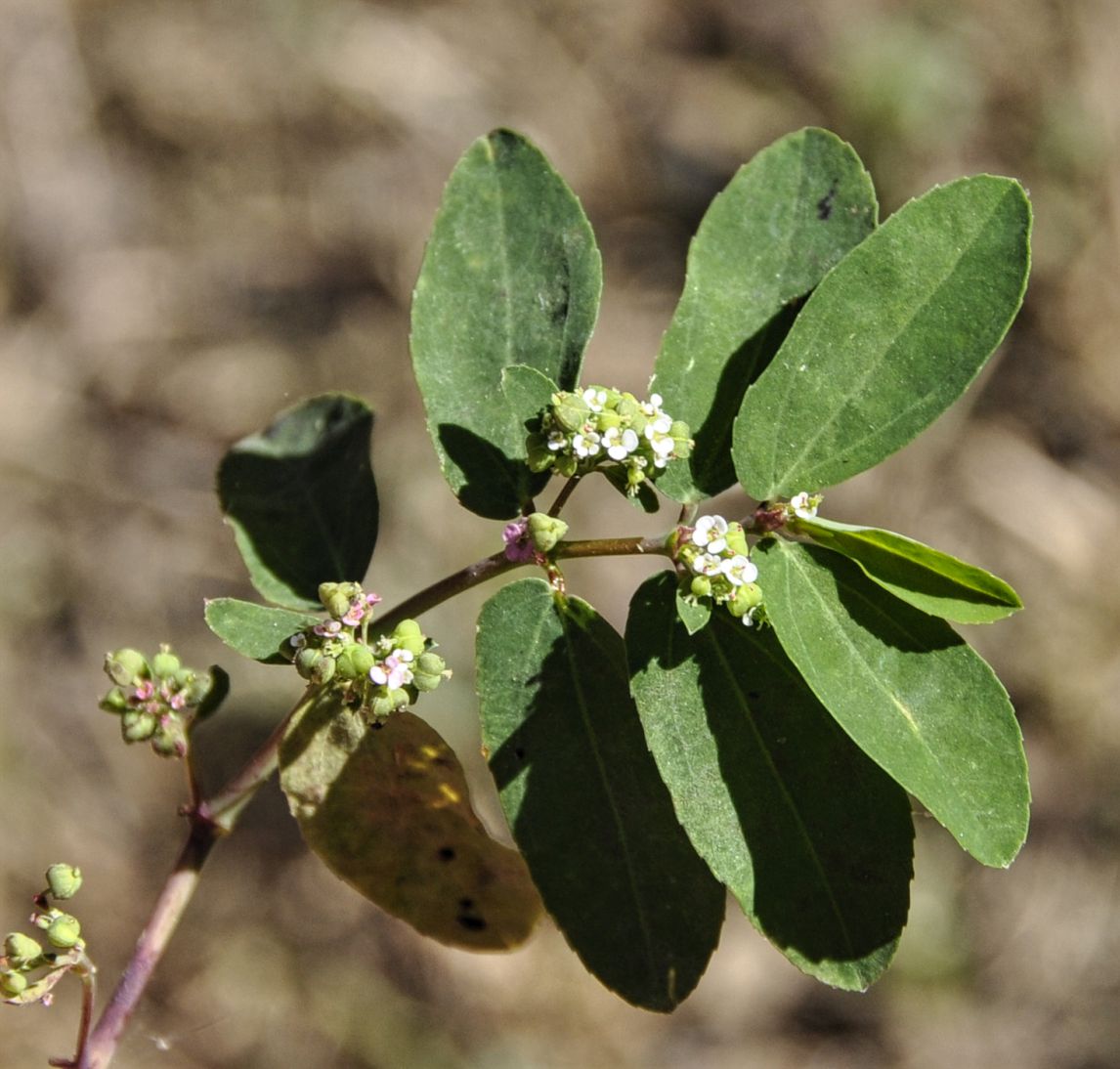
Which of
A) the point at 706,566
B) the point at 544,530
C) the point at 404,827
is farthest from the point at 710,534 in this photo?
the point at 404,827

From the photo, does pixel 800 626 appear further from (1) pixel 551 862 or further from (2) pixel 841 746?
(1) pixel 551 862

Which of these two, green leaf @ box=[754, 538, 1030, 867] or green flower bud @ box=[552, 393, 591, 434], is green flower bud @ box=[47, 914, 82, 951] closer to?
green flower bud @ box=[552, 393, 591, 434]

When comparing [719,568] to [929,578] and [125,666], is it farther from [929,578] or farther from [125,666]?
[125,666]

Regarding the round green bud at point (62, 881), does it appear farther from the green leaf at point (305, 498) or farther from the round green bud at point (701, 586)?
the round green bud at point (701, 586)

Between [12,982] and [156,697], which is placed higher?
[156,697]

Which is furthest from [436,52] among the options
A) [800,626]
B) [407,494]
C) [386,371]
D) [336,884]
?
[800,626]

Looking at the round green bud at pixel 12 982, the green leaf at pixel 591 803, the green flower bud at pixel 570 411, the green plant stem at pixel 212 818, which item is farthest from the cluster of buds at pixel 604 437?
the round green bud at pixel 12 982
